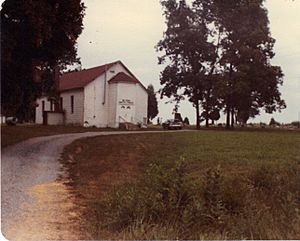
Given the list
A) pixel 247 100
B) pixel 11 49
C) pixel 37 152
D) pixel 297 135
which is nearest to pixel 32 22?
pixel 11 49

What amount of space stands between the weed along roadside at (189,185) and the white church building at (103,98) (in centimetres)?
31

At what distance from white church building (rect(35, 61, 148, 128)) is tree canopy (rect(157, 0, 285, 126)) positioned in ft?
1.09

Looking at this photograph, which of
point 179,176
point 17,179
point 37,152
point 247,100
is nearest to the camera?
point 179,176

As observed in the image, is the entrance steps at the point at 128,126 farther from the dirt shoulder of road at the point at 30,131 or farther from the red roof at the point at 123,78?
the red roof at the point at 123,78

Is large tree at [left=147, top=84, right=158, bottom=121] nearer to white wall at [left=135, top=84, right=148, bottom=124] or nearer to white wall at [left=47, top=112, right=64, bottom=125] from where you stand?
white wall at [left=135, top=84, right=148, bottom=124]

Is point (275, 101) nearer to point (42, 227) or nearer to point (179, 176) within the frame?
point (179, 176)

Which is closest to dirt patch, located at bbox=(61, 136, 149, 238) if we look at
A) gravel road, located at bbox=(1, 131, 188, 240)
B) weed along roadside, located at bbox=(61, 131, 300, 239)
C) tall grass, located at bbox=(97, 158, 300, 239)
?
weed along roadside, located at bbox=(61, 131, 300, 239)

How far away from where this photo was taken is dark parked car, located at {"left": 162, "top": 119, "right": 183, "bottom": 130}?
5207 millimetres

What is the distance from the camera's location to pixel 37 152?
22.7 feet

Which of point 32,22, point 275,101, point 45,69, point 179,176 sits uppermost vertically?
point 32,22

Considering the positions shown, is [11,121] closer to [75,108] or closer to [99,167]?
[75,108]

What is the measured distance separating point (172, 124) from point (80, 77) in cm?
117

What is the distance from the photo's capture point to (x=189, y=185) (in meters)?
4.58

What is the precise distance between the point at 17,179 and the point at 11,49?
157 cm
